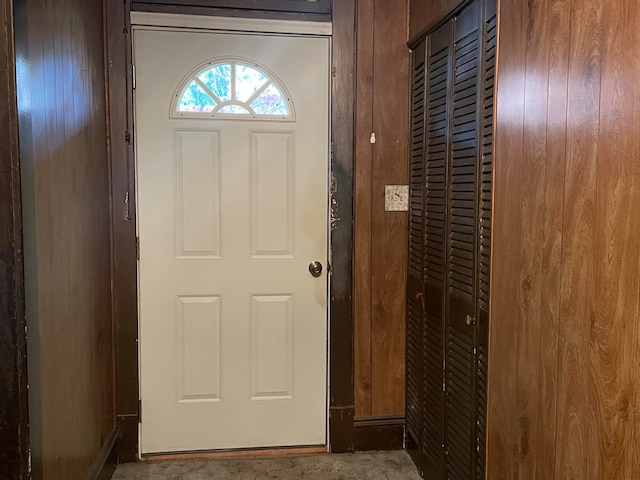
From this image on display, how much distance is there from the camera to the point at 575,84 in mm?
1211

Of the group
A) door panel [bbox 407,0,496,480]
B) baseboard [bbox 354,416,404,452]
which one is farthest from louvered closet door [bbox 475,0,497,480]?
baseboard [bbox 354,416,404,452]

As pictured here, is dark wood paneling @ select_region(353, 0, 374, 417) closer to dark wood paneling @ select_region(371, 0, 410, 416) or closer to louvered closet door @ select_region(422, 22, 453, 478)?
dark wood paneling @ select_region(371, 0, 410, 416)

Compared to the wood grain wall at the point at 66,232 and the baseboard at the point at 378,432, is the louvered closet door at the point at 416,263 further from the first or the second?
the wood grain wall at the point at 66,232

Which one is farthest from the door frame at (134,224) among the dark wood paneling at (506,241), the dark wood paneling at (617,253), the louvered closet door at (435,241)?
the dark wood paneling at (617,253)

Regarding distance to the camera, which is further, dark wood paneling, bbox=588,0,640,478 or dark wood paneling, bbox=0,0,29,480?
dark wood paneling, bbox=0,0,29,480

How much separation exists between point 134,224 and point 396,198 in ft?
4.03

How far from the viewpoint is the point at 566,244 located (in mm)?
1264

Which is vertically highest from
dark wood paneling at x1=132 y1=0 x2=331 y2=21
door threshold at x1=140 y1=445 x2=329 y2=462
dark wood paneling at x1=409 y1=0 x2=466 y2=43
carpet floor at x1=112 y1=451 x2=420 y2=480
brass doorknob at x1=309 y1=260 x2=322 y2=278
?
dark wood paneling at x1=132 y1=0 x2=331 y2=21

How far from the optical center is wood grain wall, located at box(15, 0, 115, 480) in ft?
5.04

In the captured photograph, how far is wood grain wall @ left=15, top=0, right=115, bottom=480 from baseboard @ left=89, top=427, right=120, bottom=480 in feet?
0.05

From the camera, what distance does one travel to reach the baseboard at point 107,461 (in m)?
2.14

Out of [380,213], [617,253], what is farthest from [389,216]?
[617,253]

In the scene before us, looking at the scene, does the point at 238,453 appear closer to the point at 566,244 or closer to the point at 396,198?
the point at 396,198

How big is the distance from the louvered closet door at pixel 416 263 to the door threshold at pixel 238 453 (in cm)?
49
